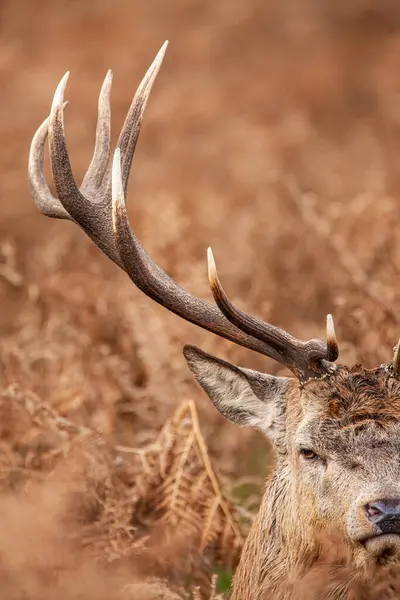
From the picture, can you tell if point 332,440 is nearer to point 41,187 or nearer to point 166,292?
point 166,292

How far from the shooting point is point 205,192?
513 inches

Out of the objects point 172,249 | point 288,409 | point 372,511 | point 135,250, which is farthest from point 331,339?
point 172,249

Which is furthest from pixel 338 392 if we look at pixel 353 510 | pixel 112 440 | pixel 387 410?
pixel 112 440

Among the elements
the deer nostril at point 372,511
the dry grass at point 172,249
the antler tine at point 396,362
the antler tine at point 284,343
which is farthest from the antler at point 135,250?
the dry grass at point 172,249

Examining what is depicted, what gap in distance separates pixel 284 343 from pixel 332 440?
51cm

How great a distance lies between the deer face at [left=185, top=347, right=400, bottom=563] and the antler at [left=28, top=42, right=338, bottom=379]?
14 cm

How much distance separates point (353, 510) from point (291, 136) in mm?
11534

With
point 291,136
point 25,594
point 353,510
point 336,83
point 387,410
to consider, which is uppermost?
point 336,83

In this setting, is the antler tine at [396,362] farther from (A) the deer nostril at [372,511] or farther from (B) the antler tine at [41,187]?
(B) the antler tine at [41,187]

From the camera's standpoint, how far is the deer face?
14.2ft

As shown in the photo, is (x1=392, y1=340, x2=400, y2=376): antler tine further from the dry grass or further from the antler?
the dry grass

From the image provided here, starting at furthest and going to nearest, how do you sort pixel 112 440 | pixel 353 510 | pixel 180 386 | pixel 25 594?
pixel 180 386
pixel 112 440
pixel 25 594
pixel 353 510

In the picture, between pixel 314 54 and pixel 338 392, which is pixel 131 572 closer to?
pixel 338 392

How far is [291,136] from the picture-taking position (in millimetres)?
15516
